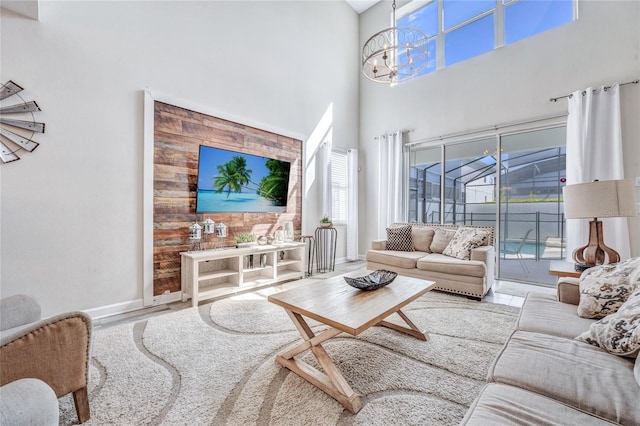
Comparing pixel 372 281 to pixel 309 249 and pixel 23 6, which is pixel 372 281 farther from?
pixel 23 6

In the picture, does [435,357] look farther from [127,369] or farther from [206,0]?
[206,0]

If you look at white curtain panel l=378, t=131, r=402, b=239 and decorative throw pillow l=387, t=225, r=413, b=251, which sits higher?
white curtain panel l=378, t=131, r=402, b=239

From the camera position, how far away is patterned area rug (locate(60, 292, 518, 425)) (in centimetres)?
142

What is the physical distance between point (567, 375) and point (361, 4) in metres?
6.82

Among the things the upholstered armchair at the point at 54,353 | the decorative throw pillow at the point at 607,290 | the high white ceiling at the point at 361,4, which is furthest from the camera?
the high white ceiling at the point at 361,4

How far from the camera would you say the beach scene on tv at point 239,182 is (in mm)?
3395

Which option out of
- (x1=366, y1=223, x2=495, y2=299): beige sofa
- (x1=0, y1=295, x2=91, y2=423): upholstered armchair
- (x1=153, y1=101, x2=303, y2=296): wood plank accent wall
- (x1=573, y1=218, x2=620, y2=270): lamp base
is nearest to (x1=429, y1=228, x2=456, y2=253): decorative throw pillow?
(x1=366, y1=223, x2=495, y2=299): beige sofa

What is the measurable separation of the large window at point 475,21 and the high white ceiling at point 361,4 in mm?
711

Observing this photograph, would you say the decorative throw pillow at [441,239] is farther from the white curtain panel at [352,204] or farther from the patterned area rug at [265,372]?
the white curtain panel at [352,204]

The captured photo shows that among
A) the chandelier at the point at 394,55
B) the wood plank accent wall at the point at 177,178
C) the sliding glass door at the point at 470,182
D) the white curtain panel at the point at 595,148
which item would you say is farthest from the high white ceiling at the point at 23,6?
the white curtain panel at the point at 595,148

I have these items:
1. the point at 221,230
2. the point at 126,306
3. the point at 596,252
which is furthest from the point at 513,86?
the point at 126,306

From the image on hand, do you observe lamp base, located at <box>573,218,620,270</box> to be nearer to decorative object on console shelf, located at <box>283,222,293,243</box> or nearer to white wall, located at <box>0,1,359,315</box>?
decorative object on console shelf, located at <box>283,222,293,243</box>

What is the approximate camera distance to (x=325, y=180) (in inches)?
197

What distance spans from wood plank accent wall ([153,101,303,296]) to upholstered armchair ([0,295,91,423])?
1.68m
